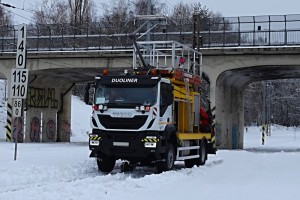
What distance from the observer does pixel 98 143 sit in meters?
16.2

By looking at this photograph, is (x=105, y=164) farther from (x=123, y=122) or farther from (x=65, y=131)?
(x=65, y=131)

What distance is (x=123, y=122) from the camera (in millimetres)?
16016

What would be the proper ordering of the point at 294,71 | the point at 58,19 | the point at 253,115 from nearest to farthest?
the point at 294,71
the point at 58,19
the point at 253,115

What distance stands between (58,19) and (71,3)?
10.2 ft

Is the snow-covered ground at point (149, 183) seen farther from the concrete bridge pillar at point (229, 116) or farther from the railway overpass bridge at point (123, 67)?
the concrete bridge pillar at point (229, 116)

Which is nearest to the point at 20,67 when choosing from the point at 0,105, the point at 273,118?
the point at 0,105

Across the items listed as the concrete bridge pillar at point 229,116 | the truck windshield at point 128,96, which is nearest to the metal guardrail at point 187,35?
the concrete bridge pillar at point 229,116

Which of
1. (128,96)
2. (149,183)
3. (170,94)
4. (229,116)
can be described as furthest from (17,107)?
(229,116)

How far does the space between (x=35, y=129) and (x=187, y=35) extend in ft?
46.2

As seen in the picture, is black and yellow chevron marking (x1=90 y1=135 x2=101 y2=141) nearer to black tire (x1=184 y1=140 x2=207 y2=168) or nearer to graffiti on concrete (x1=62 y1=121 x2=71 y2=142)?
black tire (x1=184 y1=140 x2=207 y2=168)

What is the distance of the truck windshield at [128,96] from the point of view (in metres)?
16.1

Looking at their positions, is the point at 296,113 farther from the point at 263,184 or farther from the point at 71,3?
the point at 263,184

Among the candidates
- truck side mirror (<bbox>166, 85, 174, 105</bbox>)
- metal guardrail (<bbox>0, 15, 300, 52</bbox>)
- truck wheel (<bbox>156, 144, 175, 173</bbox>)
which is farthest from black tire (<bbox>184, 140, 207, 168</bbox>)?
metal guardrail (<bbox>0, 15, 300, 52</bbox>)

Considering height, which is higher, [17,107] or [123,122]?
[17,107]
